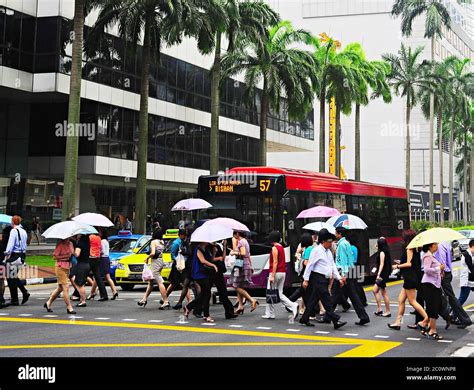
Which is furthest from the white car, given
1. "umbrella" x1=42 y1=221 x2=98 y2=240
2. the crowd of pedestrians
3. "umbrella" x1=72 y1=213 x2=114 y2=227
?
"umbrella" x1=42 y1=221 x2=98 y2=240

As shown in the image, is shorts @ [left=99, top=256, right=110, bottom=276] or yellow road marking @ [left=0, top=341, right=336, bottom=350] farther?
shorts @ [left=99, top=256, right=110, bottom=276]

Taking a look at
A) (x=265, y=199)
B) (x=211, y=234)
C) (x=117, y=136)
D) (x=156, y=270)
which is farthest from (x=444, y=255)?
(x=117, y=136)

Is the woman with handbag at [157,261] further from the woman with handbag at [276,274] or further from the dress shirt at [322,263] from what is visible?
the dress shirt at [322,263]

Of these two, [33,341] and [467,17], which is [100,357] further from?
[467,17]

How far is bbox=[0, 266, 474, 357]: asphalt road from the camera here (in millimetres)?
9531

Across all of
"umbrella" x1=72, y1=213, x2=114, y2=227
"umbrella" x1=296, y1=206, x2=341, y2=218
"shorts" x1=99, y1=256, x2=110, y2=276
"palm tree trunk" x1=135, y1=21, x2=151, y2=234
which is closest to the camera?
"umbrella" x1=72, y1=213, x2=114, y2=227

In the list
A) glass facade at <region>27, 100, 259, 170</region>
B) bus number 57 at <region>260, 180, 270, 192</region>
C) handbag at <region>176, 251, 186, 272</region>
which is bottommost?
handbag at <region>176, 251, 186, 272</region>

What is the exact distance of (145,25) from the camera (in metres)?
30.4

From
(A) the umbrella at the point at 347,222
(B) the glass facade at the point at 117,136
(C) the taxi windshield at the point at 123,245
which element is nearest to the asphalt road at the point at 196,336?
(A) the umbrella at the point at 347,222

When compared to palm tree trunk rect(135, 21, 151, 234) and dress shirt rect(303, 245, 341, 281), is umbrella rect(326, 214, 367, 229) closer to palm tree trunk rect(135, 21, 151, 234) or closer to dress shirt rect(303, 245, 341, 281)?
dress shirt rect(303, 245, 341, 281)

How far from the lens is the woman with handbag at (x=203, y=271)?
1284 centimetres

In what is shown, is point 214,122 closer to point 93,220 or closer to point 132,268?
point 132,268

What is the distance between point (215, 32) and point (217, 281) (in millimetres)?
23355

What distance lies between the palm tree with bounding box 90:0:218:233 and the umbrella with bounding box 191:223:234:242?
56.3 feet
